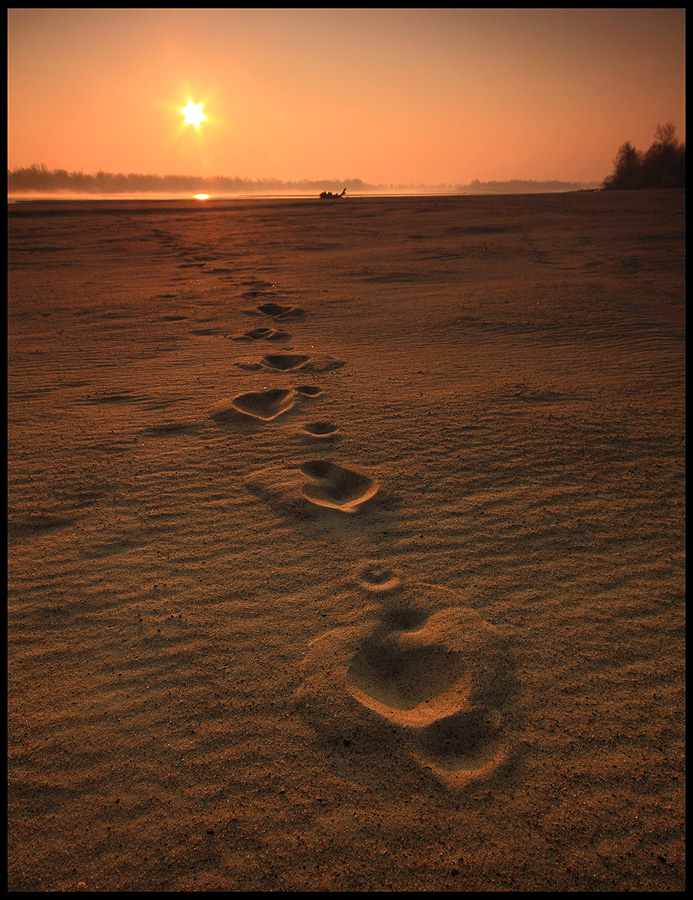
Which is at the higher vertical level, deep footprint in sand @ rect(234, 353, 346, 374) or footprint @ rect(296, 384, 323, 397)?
deep footprint in sand @ rect(234, 353, 346, 374)

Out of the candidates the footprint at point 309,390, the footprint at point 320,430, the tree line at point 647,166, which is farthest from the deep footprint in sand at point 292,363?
the tree line at point 647,166

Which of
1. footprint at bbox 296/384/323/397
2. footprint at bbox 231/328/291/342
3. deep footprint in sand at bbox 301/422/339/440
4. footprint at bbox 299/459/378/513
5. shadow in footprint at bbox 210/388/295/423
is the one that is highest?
footprint at bbox 231/328/291/342

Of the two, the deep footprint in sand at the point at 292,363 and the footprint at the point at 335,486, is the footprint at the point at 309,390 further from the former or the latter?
the footprint at the point at 335,486

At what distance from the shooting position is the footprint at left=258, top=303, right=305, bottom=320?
5227 millimetres

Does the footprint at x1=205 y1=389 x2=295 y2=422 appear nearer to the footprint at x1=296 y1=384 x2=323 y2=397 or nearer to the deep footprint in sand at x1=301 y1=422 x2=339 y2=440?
the footprint at x1=296 y1=384 x2=323 y2=397

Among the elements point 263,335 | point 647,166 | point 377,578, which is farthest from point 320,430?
point 647,166

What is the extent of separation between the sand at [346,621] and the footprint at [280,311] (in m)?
1.44

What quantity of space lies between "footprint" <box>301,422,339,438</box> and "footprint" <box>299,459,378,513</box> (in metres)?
0.28

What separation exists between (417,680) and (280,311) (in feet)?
15.3

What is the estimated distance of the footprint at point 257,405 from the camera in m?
2.92

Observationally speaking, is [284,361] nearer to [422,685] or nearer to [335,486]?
[335,486]

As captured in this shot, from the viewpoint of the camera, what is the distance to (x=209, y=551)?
1877 mm

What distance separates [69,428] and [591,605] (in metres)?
2.70

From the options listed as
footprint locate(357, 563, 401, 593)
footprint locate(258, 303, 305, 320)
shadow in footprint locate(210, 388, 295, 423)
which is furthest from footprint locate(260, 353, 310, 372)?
footprint locate(357, 563, 401, 593)
